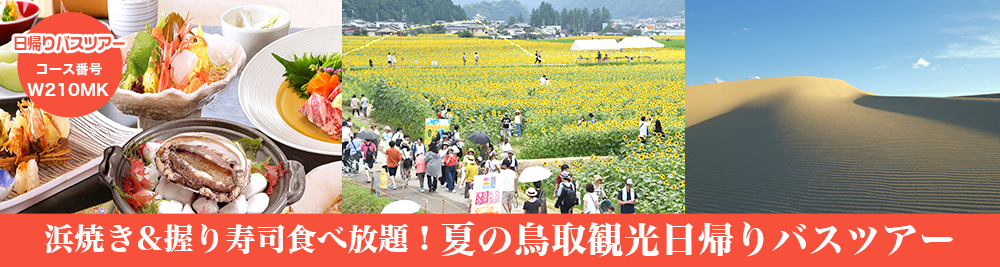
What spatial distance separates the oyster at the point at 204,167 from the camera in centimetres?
532

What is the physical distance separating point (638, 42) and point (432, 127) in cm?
337

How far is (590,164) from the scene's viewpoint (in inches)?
298

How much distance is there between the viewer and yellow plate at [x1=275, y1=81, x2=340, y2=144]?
6.08m

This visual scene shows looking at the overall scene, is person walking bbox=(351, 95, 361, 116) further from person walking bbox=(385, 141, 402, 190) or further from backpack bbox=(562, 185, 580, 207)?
backpack bbox=(562, 185, 580, 207)

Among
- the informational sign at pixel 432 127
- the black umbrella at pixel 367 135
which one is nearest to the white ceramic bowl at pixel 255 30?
the black umbrella at pixel 367 135

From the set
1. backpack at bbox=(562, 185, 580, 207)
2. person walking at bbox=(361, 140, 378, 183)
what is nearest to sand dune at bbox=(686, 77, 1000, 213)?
backpack at bbox=(562, 185, 580, 207)

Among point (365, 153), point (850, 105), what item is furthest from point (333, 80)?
point (850, 105)

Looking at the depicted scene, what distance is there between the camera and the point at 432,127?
7508mm

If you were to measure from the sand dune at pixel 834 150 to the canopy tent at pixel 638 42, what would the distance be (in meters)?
2.34

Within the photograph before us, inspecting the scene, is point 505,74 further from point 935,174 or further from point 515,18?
point 935,174

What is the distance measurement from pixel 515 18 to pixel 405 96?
6.44ft

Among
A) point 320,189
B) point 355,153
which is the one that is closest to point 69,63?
point 320,189

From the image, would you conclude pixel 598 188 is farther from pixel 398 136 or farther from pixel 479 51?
pixel 479 51

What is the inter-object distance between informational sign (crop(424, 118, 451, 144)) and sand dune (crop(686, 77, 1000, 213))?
3.58 meters
